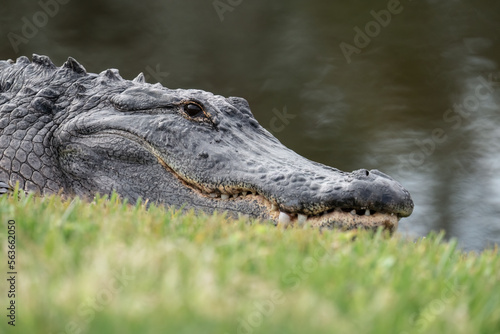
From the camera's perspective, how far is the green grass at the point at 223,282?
153 cm

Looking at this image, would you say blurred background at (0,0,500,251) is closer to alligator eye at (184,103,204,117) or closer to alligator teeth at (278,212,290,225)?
alligator eye at (184,103,204,117)

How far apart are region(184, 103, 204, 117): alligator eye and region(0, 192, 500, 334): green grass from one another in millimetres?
1954

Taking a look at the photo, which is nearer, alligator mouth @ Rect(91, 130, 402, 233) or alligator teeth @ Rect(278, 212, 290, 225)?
alligator mouth @ Rect(91, 130, 402, 233)

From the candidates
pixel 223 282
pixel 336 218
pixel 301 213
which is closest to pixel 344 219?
pixel 336 218

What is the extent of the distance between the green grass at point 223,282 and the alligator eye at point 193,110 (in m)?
1.95

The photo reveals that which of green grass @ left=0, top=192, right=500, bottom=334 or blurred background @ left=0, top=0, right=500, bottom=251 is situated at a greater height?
blurred background @ left=0, top=0, right=500, bottom=251

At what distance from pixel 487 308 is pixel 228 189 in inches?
88.0

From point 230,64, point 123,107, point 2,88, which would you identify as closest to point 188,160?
point 123,107

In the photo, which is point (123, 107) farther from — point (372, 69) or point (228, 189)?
point (372, 69)

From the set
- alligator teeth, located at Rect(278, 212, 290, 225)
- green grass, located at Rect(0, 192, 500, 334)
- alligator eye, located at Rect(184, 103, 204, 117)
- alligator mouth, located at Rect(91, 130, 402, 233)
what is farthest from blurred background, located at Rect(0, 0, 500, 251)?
green grass, located at Rect(0, 192, 500, 334)

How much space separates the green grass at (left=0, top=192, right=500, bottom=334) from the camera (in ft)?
5.03

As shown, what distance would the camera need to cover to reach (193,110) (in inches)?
171

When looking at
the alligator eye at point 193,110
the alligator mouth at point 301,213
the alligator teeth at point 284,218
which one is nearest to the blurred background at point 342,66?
the alligator eye at point 193,110

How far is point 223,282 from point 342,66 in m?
8.40
